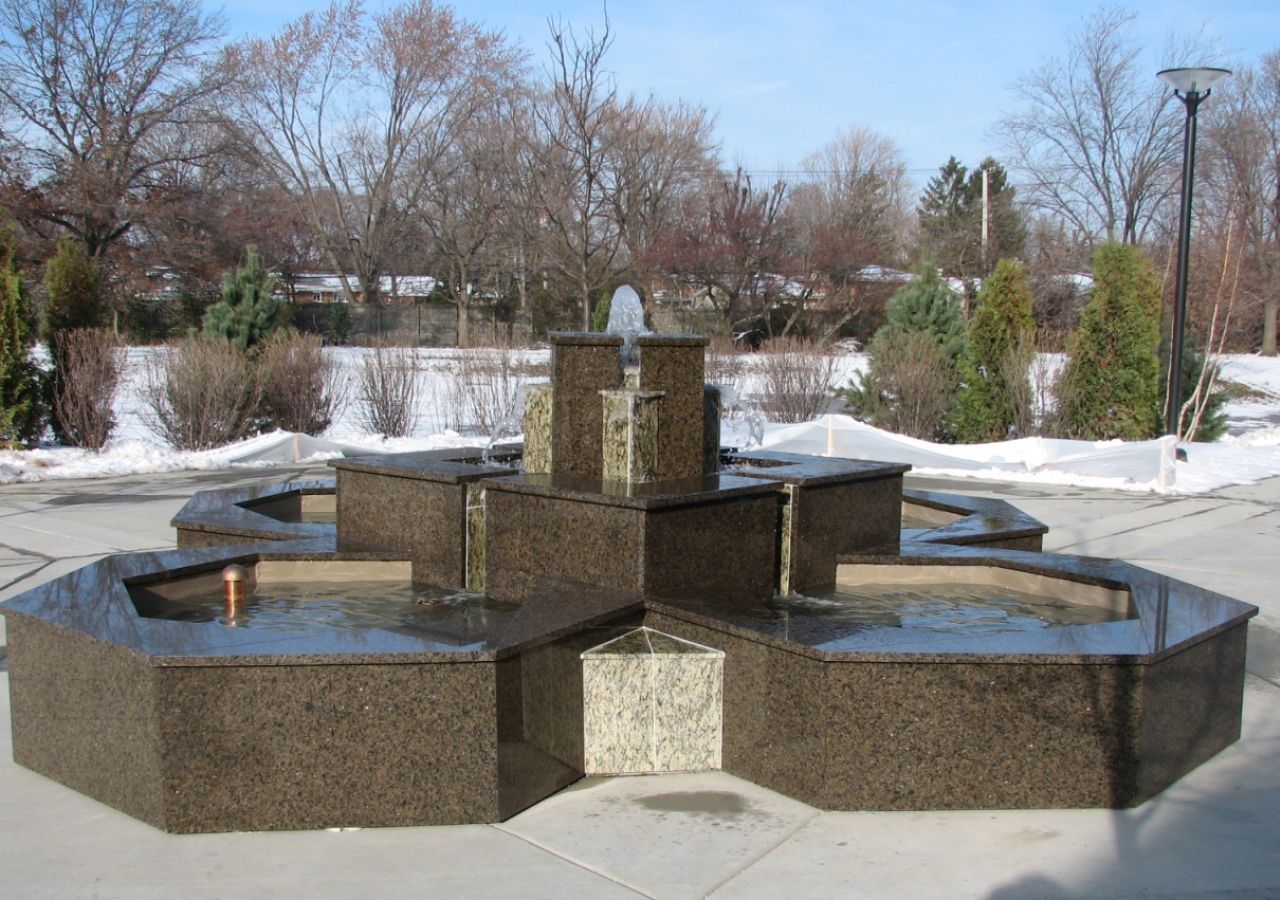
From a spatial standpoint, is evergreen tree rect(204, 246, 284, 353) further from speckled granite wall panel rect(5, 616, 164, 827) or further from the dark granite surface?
speckled granite wall panel rect(5, 616, 164, 827)

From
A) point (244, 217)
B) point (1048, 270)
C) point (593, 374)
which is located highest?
point (244, 217)

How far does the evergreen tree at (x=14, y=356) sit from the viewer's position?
13.7 metres

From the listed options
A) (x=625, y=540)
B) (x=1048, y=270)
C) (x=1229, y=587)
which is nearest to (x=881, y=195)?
(x=1048, y=270)

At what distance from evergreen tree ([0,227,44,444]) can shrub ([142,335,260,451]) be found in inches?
62.4

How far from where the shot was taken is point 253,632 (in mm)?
3986

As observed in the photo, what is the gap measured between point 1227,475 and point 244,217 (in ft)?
114

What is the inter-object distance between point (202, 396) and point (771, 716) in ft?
43.0

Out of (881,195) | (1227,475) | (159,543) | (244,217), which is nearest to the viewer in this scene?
(159,543)

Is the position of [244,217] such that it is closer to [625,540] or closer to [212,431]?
[212,431]

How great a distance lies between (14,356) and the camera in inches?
549

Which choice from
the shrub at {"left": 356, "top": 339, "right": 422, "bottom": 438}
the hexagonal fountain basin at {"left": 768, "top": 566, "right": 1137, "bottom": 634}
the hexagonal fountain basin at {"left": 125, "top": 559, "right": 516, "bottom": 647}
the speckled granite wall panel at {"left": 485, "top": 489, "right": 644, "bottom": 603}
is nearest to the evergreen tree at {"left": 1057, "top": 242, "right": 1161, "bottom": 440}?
the shrub at {"left": 356, "top": 339, "right": 422, "bottom": 438}

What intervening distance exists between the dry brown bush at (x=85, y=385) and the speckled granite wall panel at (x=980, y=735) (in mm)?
13571

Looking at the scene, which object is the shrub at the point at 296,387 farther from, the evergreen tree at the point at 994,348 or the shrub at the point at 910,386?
the evergreen tree at the point at 994,348

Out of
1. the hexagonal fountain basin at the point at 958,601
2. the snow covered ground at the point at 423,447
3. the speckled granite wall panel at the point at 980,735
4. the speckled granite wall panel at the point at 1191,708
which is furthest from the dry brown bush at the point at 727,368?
the speckled granite wall panel at the point at 980,735
